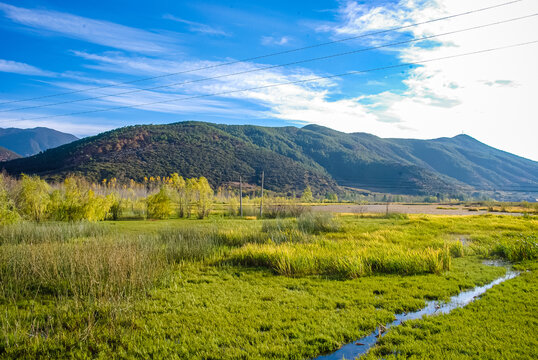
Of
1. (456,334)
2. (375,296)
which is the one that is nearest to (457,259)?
(375,296)

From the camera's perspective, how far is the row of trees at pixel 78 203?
2529 centimetres

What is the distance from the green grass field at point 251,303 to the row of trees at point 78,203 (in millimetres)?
12317

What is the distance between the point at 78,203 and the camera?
28.4m

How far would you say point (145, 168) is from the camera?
328 feet

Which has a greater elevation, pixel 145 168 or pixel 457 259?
pixel 145 168

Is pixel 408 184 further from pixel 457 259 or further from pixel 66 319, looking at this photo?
pixel 66 319

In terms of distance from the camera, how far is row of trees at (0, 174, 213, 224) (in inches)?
996

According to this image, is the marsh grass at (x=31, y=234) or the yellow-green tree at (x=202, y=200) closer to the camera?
the marsh grass at (x=31, y=234)

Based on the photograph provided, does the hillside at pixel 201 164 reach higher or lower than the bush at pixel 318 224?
higher

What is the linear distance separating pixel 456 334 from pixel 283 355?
332 cm

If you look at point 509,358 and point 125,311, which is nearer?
point 509,358

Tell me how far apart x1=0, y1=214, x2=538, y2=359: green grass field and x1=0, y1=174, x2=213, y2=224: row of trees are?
12317 millimetres

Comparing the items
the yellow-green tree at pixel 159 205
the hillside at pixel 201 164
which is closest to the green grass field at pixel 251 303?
the yellow-green tree at pixel 159 205

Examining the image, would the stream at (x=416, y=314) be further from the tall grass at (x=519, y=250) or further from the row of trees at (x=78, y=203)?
the row of trees at (x=78, y=203)
